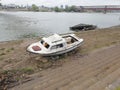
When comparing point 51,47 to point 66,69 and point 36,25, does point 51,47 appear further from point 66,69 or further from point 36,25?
point 36,25

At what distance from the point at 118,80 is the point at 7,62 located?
26.5 ft

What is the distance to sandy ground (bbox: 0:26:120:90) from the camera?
34.1 ft

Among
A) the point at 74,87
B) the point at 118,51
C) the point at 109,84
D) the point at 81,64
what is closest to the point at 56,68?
the point at 81,64

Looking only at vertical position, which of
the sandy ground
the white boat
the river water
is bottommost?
the river water

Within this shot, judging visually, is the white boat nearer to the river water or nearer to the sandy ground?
the sandy ground

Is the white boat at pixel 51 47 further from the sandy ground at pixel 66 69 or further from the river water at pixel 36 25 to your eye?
the river water at pixel 36 25

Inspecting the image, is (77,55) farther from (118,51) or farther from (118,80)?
(118,80)

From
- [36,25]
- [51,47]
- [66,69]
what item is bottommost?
[36,25]

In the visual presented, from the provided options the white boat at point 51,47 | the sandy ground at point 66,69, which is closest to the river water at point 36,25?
the sandy ground at point 66,69

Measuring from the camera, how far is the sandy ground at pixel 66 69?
10398 mm

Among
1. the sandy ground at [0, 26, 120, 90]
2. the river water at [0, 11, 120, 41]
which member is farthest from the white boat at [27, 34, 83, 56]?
the river water at [0, 11, 120, 41]

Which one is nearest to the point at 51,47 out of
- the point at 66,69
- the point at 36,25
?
the point at 66,69

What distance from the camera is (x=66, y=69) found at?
1291 cm

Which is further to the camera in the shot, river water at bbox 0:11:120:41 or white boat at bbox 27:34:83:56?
river water at bbox 0:11:120:41
